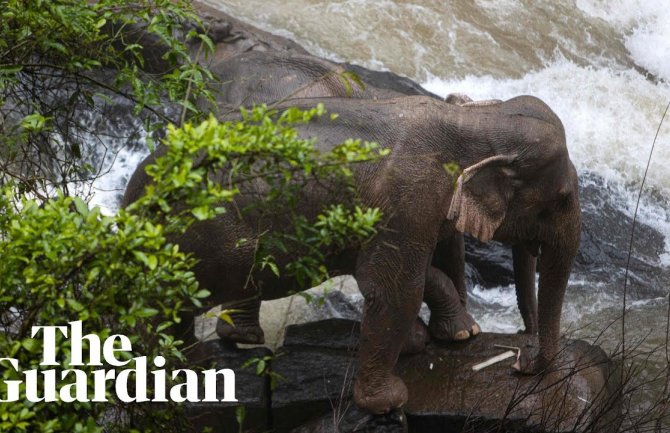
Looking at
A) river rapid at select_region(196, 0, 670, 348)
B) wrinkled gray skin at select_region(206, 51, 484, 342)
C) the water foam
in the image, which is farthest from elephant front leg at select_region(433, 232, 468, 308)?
the water foam

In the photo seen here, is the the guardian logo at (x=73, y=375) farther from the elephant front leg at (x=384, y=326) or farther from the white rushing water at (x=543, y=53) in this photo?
the white rushing water at (x=543, y=53)

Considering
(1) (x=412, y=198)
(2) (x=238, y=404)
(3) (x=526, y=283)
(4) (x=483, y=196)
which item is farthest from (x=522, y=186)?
(2) (x=238, y=404)

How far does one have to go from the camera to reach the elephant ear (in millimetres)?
4652

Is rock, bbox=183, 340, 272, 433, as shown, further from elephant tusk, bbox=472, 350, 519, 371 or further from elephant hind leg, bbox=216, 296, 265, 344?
elephant tusk, bbox=472, 350, 519, 371

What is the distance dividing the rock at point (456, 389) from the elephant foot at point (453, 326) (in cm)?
5

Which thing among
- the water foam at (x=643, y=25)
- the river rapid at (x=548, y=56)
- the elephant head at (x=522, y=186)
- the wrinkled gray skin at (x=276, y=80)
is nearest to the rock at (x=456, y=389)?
the elephant head at (x=522, y=186)

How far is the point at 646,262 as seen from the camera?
7.89m

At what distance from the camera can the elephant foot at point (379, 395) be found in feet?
16.3

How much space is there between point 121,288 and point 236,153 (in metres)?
0.51

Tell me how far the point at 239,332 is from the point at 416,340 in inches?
33.5

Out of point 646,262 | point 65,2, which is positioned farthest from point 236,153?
point 646,262

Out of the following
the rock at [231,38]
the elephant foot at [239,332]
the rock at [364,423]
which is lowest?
the rock at [364,423]

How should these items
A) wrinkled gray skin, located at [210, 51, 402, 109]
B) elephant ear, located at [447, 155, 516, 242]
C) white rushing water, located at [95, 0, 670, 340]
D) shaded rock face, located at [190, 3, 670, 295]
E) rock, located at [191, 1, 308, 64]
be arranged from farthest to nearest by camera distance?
white rushing water, located at [95, 0, 670, 340]
rock, located at [191, 1, 308, 64]
shaded rock face, located at [190, 3, 670, 295]
wrinkled gray skin, located at [210, 51, 402, 109]
elephant ear, located at [447, 155, 516, 242]

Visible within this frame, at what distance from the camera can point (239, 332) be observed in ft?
18.7
